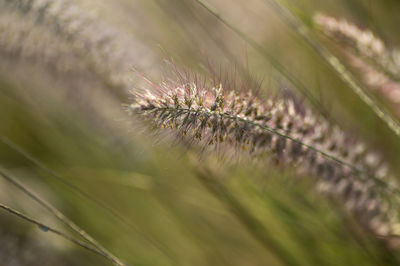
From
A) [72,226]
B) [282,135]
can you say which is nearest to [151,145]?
[72,226]

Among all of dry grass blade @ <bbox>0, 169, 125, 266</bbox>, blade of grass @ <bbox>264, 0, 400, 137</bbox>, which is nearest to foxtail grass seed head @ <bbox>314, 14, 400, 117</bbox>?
blade of grass @ <bbox>264, 0, 400, 137</bbox>

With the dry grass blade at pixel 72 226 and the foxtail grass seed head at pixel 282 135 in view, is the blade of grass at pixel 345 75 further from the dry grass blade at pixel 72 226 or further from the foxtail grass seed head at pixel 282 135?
the dry grass blade at pixel 72 226

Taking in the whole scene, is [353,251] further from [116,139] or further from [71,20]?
[71,20]

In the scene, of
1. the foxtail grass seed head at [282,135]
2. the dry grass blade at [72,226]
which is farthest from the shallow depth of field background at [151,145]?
the dry grass blade at [72,226]

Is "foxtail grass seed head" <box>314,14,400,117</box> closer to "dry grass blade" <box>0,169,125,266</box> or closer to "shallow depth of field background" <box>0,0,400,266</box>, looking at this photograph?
"shallow depth of field background" <box>0,0,400,266</box>

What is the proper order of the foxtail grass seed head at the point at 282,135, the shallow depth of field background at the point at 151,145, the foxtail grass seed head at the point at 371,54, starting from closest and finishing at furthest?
A: the foxtail grass seed head at the point at 282,135 < the foxtail grass seed head at the point at 371,54 < the shallow depth of field background at the point at 151,145
